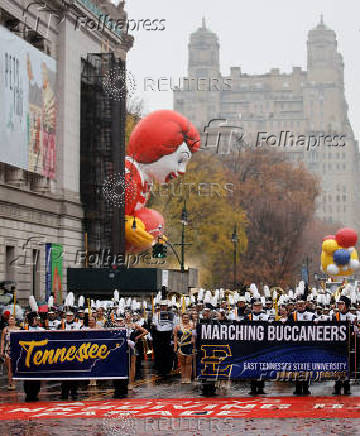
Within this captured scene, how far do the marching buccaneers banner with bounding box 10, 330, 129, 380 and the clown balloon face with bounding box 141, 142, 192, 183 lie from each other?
3404 cm

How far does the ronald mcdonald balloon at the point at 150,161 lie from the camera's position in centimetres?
5403

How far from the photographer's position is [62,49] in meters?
53.6

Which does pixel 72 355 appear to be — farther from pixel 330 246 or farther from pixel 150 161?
pixel 330 246

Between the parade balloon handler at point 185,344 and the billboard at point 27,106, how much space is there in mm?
22899

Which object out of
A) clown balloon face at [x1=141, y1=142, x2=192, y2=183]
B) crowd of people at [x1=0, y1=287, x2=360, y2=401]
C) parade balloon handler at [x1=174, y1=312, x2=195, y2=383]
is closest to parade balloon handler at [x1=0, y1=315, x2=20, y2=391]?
crowd of people at [x1=0, y1=287, x2=360, y2=401]

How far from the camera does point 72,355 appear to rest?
21.4m

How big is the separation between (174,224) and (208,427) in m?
59.3

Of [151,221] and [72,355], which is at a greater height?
[151,221]

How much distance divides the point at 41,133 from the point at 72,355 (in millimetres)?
29900

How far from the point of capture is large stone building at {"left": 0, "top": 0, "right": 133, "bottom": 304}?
47.1m

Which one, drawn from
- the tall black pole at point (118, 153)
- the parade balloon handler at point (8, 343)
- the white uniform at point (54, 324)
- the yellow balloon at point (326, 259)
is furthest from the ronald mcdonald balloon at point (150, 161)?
the parade balloon handler at point (8, 343)

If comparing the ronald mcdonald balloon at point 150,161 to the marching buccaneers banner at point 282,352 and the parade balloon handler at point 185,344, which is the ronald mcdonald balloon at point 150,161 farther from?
the marching buccaneers banner at point 282,352

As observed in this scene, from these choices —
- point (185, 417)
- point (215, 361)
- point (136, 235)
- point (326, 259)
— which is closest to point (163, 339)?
point (215, 361)

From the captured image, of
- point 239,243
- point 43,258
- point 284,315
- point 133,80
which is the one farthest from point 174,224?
point 284,315
